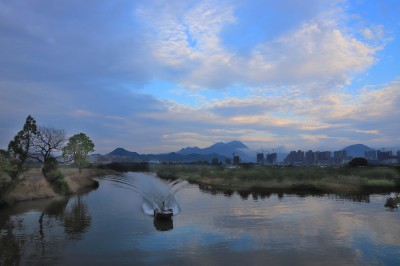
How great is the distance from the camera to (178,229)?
120 feet

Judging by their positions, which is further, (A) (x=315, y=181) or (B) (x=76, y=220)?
(A) (x=315, y=181)

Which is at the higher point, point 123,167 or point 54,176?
point 123,167

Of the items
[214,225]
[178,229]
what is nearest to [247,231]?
[214,225]

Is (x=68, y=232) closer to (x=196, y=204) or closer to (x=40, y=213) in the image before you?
(x=40, y=213)

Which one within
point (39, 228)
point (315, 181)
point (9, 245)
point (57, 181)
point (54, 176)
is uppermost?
point (54, 176)

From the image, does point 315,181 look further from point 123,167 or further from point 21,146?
point 123,167

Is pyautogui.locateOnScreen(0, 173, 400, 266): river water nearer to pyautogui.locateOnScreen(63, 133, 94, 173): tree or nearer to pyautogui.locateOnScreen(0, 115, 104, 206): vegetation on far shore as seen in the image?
pyautogui.locateOnScreen(0, 115, 104, 206): vegetation on far shore

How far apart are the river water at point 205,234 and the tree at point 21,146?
5938mm

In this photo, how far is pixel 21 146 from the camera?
179 ft

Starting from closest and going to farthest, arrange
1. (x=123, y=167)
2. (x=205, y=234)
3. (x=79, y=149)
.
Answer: (x=205, y=234), (x=79, y=149), (x=123, y=167)

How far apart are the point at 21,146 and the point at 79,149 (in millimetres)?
43950

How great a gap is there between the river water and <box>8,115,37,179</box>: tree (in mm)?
5938

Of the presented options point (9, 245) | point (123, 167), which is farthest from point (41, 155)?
point (123, 167)

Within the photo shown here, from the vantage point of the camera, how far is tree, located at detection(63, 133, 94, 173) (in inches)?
3669
